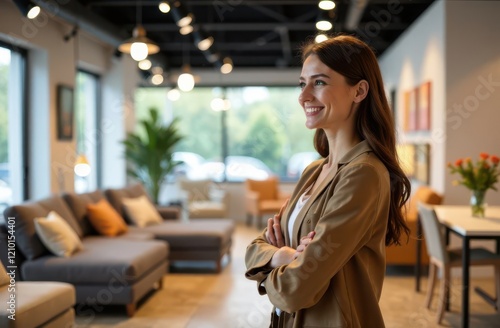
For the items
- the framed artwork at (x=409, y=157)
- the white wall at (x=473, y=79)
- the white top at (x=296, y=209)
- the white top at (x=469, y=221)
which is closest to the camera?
the white top at (x=296, y=209)

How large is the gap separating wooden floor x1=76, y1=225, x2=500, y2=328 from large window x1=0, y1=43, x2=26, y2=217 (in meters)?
1.97

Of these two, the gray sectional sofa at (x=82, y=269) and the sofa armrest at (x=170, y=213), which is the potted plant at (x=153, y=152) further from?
the gray sectional sofa at (x=82, y=269)

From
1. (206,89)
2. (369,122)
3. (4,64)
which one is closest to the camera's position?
(369,122)

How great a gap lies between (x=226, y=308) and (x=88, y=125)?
473 cm

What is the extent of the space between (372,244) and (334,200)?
172 millimetres

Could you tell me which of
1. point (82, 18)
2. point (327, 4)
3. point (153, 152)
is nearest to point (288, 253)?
point (327, 4)

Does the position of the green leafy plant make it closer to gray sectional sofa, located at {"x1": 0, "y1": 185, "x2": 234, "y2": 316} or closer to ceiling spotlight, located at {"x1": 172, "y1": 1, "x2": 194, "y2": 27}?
gray sectional sofa, located at {"x1": 0, "y1": 185, "x2": 234, "y2": 316}

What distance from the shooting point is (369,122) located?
5.36ft

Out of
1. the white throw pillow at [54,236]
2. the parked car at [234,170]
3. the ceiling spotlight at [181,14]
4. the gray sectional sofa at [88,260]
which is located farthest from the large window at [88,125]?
the white throw pillow at [54,236]

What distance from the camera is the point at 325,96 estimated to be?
161cm

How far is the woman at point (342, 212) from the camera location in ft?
4.83

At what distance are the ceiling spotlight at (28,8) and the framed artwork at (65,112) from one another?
2.65 meters

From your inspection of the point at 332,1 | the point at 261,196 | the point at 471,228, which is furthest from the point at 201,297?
the point at 261,196

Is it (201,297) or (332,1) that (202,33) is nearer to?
(332,1)
